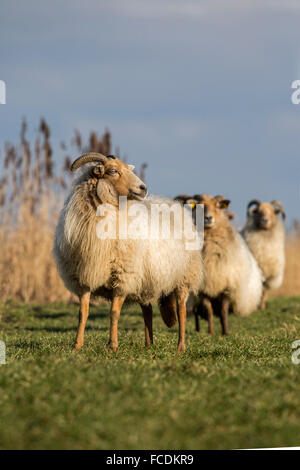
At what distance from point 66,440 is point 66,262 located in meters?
3.81

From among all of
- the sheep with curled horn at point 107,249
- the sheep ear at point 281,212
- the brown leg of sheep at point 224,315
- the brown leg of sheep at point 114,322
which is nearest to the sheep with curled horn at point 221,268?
the brown leg of sheep at point 224,315

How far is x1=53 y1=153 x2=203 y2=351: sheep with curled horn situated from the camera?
7.00 meters

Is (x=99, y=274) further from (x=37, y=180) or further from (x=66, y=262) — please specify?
(x=37, y=180)

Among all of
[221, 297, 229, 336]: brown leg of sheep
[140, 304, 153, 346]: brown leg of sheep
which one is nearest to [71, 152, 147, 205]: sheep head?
[140, 304, 153, 346]: brown leg of sheep

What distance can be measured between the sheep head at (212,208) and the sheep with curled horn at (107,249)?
3477mm

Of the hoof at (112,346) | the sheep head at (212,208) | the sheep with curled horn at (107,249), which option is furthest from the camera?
the sheep head at (212,208)

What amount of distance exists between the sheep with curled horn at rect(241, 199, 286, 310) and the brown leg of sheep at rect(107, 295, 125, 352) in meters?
9.39

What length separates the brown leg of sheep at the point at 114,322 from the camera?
22.5ft

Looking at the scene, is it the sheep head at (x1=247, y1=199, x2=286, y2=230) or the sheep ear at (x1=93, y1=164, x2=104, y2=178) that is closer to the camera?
the sheep ear at (x1=93, y1=164, x2=104, y2=178)

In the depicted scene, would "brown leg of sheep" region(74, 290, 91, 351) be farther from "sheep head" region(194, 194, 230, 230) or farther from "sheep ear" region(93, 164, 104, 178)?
"sheep head" region(194, 194, 230, 230)

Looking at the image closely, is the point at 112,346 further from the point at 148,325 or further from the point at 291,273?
the point at 291,273

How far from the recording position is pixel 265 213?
→ 1619 cm

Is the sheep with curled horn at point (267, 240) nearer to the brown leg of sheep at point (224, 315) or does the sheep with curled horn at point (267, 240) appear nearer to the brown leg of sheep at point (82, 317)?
the brown leg of sheep at point (224, 315)
